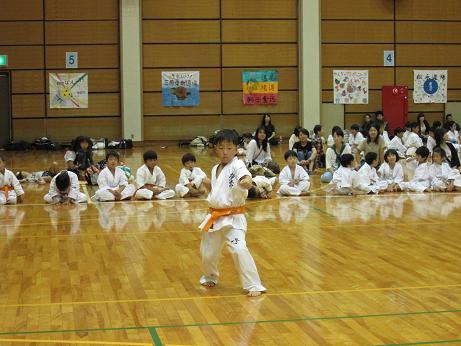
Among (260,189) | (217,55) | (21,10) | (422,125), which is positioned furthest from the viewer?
(217,55)

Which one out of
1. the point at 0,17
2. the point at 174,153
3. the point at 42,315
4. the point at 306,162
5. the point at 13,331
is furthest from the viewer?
the point at 0,17

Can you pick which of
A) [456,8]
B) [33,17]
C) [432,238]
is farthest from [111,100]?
[432,238]

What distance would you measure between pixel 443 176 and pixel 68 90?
14269 mm

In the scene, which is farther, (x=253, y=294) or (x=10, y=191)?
(x=10, y=191)

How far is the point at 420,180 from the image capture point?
13.7 meters

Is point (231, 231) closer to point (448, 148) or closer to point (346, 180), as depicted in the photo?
point (346, 180)

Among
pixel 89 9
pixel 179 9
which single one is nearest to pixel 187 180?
pixel 179 9

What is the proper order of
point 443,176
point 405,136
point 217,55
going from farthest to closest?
point 217,55
point 405,136
point 443,176

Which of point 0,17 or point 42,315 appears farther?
point 0,17

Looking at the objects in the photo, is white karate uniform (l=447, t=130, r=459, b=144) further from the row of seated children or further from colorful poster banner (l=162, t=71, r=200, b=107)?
colorful poster banner (l=162, t=71, r=200, b=107)

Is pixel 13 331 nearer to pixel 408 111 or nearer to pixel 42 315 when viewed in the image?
pixel 42 315

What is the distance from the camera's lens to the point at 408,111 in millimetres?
25969

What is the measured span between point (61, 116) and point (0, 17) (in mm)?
3524

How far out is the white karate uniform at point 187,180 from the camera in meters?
13.0
